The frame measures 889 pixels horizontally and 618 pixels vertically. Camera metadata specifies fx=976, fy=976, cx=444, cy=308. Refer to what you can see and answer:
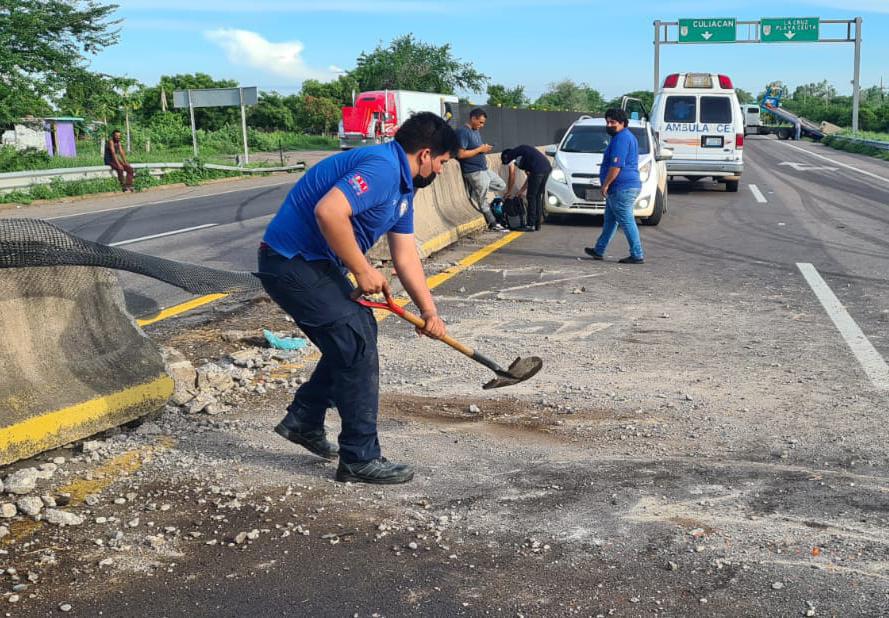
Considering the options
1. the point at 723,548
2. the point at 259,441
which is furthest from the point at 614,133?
the point at 723,548

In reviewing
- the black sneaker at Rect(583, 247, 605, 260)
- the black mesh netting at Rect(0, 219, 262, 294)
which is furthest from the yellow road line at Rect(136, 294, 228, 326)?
the black sneaker at Rect(583, 247, 605, 260)

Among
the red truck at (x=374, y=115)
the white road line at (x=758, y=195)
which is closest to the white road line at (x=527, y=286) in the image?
the white road line at (x=758, y=195)

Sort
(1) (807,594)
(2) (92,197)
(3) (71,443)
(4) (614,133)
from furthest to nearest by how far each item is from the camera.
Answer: (2) (92,197) → (4) (614,133) → (3) (71,443) → (1) (807,594)

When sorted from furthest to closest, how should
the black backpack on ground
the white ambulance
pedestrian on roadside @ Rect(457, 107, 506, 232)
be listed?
the white ambulance → the black backpack on ground → pedestrian on roadside @ Rect(457, 107, 506, 232)

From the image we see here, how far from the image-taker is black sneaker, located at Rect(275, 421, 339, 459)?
4559 mm

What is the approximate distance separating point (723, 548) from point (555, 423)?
165 centimetres

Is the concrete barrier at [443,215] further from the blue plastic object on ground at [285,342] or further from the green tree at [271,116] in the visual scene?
the green tree at [271,116]

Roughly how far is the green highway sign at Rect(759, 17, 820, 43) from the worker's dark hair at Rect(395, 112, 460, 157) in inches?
2121

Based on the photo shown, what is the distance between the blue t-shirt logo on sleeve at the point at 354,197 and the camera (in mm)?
3846

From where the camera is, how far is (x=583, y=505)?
4047mm

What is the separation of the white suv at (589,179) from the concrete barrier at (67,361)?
10133mm

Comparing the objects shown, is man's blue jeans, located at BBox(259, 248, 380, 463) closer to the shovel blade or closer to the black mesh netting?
the shovel blade

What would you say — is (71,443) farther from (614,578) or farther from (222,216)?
(222,216)

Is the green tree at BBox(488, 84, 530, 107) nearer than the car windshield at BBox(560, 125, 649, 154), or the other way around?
the car windshield at BBox(560, 125, 649, 154)
